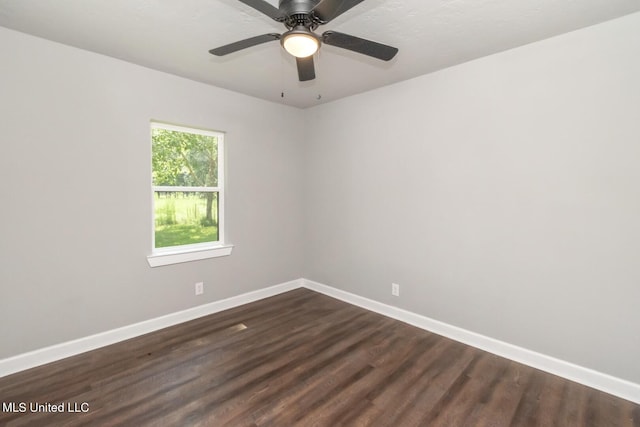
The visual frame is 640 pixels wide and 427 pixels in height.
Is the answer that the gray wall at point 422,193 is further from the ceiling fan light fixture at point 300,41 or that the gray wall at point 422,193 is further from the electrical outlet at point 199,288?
the ceiling fan light fixture at point 300,41

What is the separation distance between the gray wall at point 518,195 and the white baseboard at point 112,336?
1.56 m

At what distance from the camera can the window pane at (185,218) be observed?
3100 mm

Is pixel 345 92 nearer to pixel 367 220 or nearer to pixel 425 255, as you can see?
pixel 367 220

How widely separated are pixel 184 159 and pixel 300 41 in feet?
7.08

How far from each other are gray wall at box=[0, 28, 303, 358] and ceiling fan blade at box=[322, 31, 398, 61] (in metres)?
2.02

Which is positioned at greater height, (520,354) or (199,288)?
(199,288)

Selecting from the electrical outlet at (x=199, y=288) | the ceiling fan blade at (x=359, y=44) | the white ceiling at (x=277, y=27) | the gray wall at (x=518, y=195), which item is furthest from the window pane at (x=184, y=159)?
the ceiling fan blade at (x=359, y=44)

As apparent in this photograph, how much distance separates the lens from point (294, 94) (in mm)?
3568

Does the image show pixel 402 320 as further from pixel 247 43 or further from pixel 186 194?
pixel 247 43

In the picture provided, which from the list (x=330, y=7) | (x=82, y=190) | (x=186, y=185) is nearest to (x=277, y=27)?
(x=330, y=7)

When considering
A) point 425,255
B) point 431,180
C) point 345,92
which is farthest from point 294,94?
point 425,255

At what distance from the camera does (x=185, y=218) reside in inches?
130

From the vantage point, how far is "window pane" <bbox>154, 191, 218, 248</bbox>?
3100 mm

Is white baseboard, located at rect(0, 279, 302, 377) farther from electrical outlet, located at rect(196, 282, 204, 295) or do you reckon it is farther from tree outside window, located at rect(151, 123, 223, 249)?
tree outside window, located at rect(151, 123, 223, 249)
